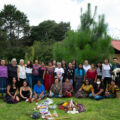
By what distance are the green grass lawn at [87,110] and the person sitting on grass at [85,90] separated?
0.37 m

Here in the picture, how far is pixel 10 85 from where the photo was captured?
6.29 metres

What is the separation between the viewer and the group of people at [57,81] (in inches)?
249

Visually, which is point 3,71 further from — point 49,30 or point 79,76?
point 49,30

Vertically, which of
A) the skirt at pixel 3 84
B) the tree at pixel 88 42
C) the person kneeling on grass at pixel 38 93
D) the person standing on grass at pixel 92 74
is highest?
the tree at pixel 88 42

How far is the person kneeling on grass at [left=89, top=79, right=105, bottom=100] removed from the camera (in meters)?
6.39

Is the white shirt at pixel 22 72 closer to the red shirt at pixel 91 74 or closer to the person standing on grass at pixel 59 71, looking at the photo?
the person standing on grass at pixel 59 71

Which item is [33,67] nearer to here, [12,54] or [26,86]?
[26,86]

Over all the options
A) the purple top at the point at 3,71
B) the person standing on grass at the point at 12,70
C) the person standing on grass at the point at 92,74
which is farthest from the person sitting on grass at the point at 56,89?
the purple top at the point at 3,71

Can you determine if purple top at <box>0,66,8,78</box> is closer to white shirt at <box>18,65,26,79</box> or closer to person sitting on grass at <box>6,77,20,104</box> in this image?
person sitting on grass at <box>6,77,20,104</box>

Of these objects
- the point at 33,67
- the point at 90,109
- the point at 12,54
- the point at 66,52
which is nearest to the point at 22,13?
the point at 12,54

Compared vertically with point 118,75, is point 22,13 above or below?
above

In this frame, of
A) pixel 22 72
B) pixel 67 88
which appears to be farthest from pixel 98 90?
pixel 22 72

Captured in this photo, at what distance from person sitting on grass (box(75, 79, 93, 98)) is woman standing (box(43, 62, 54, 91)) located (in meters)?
1.20

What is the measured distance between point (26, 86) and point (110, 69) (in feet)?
10.5
